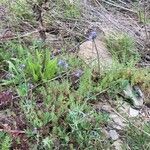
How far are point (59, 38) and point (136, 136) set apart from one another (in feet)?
4.20

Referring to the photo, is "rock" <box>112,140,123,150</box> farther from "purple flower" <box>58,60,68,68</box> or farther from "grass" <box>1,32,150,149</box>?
"purple flower" <box>58,60,68,68</box>

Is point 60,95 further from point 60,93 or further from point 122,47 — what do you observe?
point 122,47

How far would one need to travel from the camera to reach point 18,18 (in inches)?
127

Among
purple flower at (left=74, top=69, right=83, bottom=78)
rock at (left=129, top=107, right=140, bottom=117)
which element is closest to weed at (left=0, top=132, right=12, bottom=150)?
purple flower at (left=74, top=69, right=83, bottom=78)

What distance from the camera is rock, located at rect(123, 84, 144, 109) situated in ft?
8.39

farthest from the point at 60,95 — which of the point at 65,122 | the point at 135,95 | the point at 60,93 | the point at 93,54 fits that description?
the point at 93,54

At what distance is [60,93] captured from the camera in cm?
236

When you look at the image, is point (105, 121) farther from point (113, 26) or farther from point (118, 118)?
point (113, 26)

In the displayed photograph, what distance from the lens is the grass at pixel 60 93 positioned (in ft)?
6.85

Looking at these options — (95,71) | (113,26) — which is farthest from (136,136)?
(113,26)

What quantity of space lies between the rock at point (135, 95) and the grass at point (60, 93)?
50 millimetres

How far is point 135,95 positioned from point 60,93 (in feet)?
1.93

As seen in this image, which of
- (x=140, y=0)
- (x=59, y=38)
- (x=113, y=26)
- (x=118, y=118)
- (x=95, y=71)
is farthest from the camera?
(x=140, y=0)

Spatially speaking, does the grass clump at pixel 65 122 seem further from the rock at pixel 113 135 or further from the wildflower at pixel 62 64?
the wildflower at pixel 62 64
